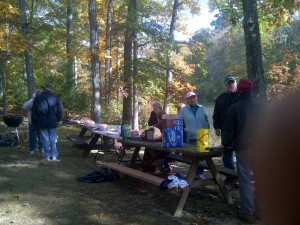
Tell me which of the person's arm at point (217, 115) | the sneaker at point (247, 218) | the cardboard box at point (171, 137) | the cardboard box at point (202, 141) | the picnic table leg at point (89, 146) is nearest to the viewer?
the sneaker at point (247, 218)

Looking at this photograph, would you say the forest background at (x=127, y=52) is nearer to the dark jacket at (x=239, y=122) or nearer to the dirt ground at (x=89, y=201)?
the dark jacket at (x=239, y=122)

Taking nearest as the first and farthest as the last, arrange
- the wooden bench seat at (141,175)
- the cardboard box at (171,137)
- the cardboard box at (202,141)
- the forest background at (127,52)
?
the cardboard box at (202,141) < the wooden bench seat at (141,175) < the cardboard box at (171,137) < the forest background at (127,52)

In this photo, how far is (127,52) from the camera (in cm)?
1434

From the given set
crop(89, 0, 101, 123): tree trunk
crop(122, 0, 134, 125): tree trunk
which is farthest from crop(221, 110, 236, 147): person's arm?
crop(122, 0, 134, 125): tree trunk

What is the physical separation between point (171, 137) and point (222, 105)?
1494 millimetres

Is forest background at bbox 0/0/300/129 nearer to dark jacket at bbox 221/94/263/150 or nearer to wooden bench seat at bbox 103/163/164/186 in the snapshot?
dark jacket at bbox 221/94/263/150

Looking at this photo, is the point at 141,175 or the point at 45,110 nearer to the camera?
the point at 141,175

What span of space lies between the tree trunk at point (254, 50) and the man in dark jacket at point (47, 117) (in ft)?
15.5

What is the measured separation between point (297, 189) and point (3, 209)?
15.8 feet

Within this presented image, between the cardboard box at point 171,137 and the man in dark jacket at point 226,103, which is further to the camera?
the man in dark jacket at point 226,103

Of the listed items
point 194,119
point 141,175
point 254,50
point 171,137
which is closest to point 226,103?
point 194,119

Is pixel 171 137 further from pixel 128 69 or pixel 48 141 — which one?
pixel 128 69

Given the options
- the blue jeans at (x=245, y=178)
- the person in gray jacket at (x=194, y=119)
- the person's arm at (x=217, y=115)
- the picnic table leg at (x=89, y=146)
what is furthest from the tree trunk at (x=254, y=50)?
the picnic table leg at (x=89, y=146)

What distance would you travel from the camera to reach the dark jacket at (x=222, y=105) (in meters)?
6.05
